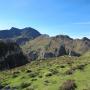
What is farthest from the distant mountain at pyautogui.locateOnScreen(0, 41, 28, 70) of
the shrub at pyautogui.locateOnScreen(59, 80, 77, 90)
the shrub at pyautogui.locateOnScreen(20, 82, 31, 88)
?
the shrub at pyautogui.locateOnScreen(59, 80, 77, 90)

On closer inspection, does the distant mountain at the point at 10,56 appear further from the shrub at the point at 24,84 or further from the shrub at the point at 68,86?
the shrub at the point at 68,86

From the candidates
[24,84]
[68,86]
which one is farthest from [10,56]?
[68,86]

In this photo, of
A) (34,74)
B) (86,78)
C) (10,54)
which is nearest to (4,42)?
(10,54)

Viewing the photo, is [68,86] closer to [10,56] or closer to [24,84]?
[24,84]

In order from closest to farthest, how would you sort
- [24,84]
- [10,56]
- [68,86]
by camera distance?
[68,86]
[24,84]
[10,56]

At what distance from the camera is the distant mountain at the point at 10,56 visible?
107m

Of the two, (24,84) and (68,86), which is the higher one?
(68,86)

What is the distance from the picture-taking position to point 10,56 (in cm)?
11694

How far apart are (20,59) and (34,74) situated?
78.9 metres

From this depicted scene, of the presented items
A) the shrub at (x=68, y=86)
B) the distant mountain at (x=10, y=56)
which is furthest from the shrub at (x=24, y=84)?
the distant mountain at (x=10, y=56)

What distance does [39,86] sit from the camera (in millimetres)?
36094

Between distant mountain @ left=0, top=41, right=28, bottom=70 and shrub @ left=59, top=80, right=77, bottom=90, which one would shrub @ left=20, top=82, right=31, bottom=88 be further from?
distant mountain @ left=0, top=41, right=28, bottom=70

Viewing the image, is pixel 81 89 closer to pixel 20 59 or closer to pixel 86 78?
pixel 86 78

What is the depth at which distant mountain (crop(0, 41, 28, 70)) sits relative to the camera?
107 meters
